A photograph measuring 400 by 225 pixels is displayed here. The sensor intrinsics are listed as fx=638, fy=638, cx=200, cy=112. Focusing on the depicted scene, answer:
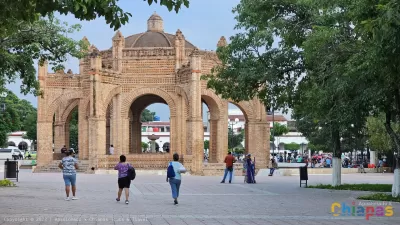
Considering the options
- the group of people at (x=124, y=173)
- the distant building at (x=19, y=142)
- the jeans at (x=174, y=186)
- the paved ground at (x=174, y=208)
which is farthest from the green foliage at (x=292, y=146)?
the jeans at (x=174, y=186)

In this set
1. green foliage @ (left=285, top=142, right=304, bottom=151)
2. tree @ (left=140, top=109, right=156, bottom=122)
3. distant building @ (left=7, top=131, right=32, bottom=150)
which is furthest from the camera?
tree @ (left=140, top=109, right=156, bottom=122)

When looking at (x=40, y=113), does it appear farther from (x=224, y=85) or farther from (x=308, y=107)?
(x=308, y=107)

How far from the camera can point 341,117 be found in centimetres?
1803

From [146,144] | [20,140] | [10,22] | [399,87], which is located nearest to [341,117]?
[399,87]

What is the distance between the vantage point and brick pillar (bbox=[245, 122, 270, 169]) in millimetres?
37062

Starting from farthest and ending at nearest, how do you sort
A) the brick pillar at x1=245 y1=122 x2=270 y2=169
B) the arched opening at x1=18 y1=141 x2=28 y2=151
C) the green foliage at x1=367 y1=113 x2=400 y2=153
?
the arched opening at x1=18 y1=141 x2=28 y2=151
the green foliage at x1=367 y1=113 x2=400 y2=153
the brick pillar at x1=245 y1=122 x2=270 y2=169

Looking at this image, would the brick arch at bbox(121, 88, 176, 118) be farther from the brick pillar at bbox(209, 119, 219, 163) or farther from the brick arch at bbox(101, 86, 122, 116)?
the brick pillar at bbox(209, 119, 219, 163)

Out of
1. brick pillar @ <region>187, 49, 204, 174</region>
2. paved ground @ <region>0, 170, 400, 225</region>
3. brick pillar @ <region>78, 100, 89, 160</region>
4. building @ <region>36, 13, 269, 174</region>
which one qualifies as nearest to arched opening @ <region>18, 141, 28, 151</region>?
building @ <region>36, 13, 269, 174</region>

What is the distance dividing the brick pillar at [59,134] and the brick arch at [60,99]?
2.72 meters

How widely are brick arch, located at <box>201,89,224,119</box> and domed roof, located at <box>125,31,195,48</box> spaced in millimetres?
4143

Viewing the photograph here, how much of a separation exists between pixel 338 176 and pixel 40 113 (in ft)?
70.9

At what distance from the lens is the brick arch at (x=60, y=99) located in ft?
127

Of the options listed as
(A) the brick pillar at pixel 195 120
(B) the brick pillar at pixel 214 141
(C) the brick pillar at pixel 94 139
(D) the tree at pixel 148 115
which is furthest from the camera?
(D) the tree at pixel 148 115

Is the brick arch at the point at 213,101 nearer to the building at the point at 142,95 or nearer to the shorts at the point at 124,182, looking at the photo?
the building at the point at 142,95
